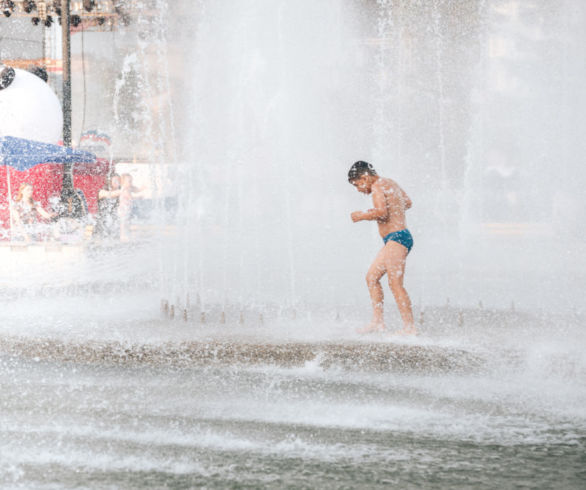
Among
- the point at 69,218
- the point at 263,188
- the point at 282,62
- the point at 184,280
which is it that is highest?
the point at 282,62

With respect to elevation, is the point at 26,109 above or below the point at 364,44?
below

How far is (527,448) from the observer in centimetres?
378

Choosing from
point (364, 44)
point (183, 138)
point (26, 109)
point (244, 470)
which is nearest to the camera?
point (244, 470)

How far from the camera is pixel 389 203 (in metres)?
6.24

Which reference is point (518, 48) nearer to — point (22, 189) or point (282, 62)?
point (282, 62)

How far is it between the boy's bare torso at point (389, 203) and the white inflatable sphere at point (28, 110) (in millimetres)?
14842

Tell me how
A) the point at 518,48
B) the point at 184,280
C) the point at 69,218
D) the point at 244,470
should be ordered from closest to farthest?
the point at 244,470, the point at 184,280, the point at 69,218, the point at 518,48

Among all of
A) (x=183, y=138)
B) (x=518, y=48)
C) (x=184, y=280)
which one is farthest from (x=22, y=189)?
(x=183, y=138)

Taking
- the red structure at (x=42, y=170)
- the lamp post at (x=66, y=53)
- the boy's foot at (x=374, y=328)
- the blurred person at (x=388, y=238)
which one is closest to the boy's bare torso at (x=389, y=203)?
the blurred person at (x=388, y=238)

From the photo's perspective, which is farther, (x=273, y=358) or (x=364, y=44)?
(x=364, y=44)

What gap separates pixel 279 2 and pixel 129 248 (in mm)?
12450

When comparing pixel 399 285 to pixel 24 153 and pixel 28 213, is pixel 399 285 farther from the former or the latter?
pixel 28 213

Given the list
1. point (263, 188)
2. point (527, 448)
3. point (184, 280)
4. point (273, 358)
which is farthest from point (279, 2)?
point (527, 448)

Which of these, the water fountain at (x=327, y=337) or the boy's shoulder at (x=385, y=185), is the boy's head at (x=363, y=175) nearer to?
the boy's shoulder at (x=385, y=185)
